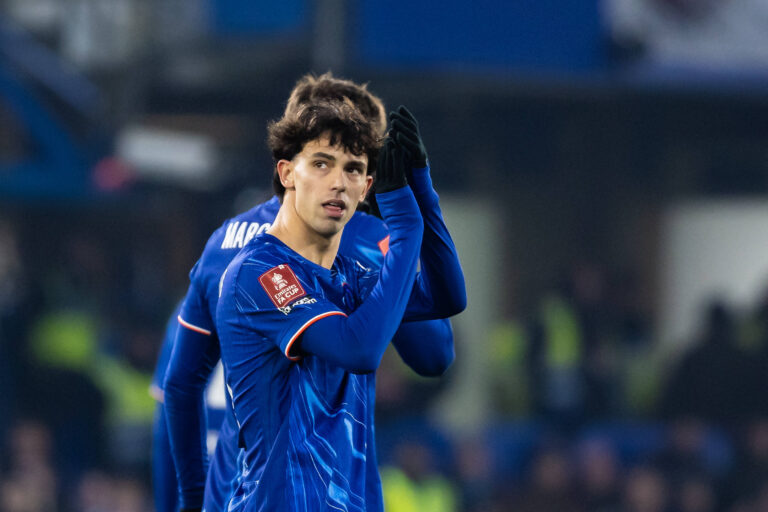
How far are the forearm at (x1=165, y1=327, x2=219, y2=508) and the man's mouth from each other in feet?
2.30

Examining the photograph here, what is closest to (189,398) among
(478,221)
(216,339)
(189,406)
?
(189,406)

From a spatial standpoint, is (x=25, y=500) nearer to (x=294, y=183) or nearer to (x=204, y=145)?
(x=204, y=145)

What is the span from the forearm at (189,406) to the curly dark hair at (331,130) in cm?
69

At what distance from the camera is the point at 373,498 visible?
265cm

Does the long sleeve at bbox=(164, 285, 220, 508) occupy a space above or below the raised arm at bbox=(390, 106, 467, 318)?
below

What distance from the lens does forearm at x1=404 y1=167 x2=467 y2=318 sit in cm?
258

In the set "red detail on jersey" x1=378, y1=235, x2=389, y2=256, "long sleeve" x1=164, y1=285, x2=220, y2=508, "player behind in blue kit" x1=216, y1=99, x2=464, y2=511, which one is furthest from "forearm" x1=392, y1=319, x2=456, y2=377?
"long sleeve" x1=164, y1=285, x2=220, y2=508

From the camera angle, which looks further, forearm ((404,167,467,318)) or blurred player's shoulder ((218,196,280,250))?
blurred player's shoulder ((218,196,280,250))

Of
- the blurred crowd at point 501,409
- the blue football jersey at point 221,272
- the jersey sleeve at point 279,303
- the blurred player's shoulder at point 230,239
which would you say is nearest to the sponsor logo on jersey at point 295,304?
the jersey sleeve at point 279,303

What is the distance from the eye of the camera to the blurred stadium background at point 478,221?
828 cm

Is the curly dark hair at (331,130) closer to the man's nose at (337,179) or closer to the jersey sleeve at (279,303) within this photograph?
the man's nose at (337,179)

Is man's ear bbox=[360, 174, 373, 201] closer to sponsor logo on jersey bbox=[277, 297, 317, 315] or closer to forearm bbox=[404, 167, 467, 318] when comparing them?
forearm bbox=[404, 167, 467, 318]

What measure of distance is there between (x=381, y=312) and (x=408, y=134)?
347 millimetres

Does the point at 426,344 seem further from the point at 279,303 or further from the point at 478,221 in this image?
the point at 478,221
